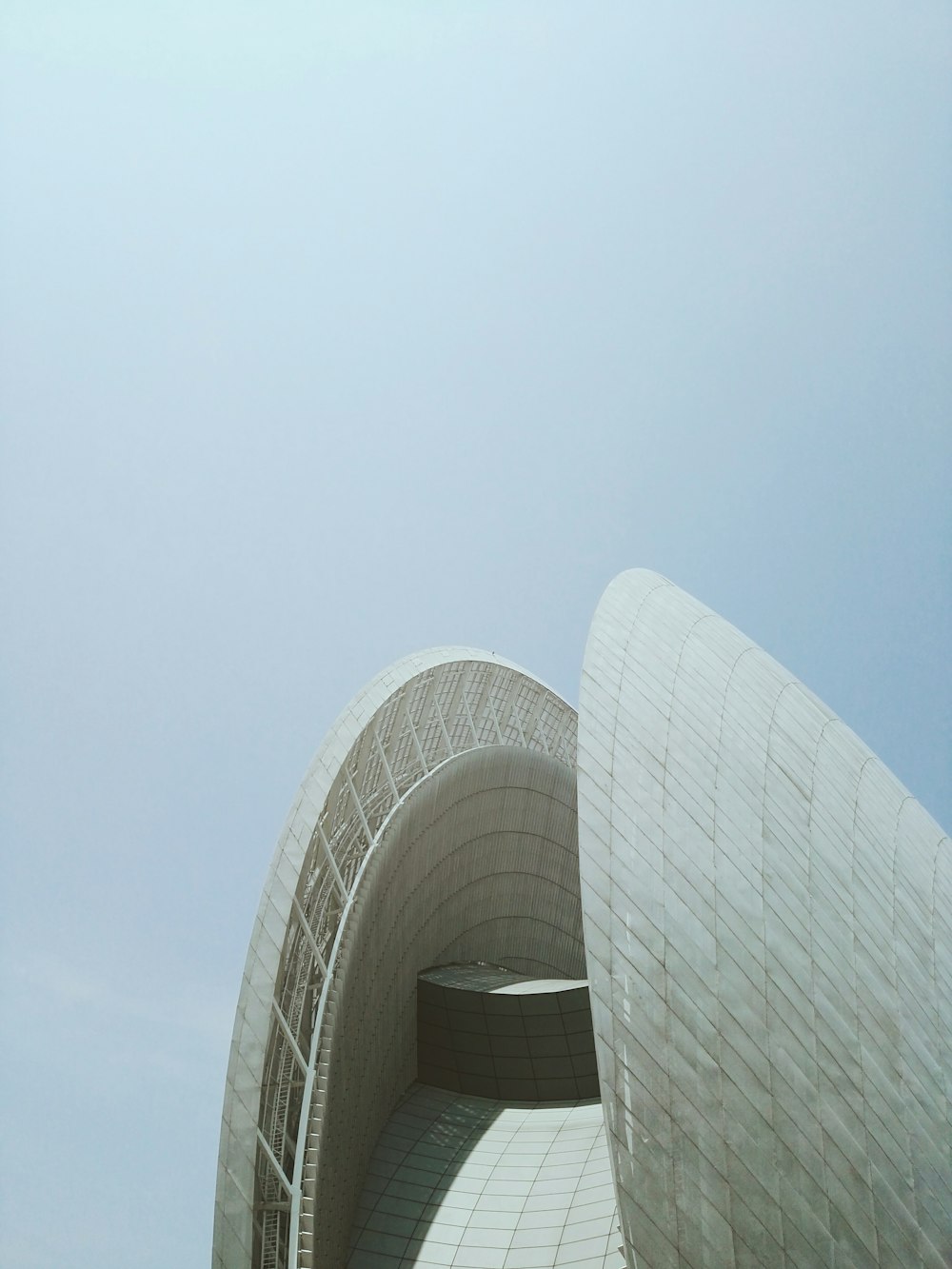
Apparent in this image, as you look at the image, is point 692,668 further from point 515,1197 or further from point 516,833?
point 516,833

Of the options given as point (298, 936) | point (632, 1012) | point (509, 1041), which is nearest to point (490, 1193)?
point (509, 1041)

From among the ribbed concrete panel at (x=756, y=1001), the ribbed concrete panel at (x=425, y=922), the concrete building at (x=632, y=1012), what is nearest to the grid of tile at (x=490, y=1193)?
the concrete building at (x=632, y=1012)

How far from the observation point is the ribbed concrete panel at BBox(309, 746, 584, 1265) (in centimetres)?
1944

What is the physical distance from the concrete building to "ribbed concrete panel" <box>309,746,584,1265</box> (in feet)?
0.45

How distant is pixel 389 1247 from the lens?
19.3 m

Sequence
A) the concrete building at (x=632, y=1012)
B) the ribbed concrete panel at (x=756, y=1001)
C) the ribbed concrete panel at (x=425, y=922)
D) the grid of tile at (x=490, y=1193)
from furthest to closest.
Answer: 1. the ribbed concrete panel at (x=425, y=922)
2. the grid of tile at (x=490, y=1193)
3. the concrete building at (x=632, y=1012)
4. the ribbed concrete panel at (x=756, y=1001)

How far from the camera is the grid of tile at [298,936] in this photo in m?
17.9

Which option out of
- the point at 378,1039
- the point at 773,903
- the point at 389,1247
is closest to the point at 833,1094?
the point at 773,903

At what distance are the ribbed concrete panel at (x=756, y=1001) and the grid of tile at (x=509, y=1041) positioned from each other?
425 inches

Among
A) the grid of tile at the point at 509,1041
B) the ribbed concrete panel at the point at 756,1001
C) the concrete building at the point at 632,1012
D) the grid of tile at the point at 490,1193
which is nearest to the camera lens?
the ribbed concrete panel at the point at 756,1001

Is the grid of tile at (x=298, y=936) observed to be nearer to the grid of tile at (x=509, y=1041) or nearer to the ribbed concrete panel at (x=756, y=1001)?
the grid of tile at (x=509, y=1041)

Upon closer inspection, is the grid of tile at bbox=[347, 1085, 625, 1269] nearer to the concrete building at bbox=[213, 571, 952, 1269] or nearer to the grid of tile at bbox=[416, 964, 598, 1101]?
the concrete building at bbox=[213, 571, 952, 1269]

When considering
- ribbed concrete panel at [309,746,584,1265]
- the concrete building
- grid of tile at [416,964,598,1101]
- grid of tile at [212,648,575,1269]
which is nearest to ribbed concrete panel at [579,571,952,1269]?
the concrete building

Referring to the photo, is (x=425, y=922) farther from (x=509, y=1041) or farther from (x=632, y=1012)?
(x=632, y=1012)
